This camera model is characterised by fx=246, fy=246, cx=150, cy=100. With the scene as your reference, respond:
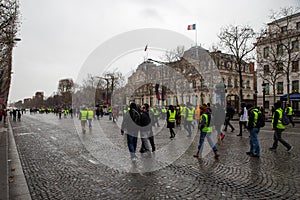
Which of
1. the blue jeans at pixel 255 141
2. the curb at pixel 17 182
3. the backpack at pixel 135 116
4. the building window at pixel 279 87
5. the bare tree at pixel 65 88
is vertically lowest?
the curb at pixel 17 182

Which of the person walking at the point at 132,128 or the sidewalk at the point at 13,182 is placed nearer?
the sidewalk at the point at 13,182

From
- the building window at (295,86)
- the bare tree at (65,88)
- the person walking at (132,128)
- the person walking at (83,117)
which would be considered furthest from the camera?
the bare tree at (65,88)

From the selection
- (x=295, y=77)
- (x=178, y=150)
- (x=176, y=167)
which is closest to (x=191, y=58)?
(x=295, y=77)

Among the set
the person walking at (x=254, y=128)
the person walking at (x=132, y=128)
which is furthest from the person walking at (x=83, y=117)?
the person walking at (x=254, y=128)

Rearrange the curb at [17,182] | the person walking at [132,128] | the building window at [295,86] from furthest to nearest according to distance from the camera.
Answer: the building window at [295,86] < the person walking at [132,128] < the curb at [17,182]

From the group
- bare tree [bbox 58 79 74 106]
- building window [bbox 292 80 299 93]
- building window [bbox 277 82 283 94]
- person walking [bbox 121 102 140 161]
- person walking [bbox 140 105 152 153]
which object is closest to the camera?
person walking [bbox 121 102 140 161]

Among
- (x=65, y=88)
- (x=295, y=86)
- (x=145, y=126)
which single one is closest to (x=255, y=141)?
(x=145, y=126)

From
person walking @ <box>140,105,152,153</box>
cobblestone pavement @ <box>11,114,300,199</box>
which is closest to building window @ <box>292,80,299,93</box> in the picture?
cobblestone pavement @ <box>11,114,300,199</box>

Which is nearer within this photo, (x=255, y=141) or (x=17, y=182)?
(x=17, y=182)

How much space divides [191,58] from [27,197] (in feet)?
114

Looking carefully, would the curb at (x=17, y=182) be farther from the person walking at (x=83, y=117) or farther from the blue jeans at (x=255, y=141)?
the person walking at (x=83, y=117)

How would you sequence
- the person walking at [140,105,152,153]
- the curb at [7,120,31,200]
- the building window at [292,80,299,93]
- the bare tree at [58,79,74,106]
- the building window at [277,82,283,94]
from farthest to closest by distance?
the bare tree at [58,79,74,106] → the building window at [277,82,283,94] → the building window at [292,80,299,93] → the person walking at [140,105,152,153] → the curb at [7,120,31,200]

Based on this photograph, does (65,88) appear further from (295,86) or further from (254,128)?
(254,128)

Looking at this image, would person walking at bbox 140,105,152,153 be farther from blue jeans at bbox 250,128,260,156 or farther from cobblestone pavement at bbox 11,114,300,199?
blue jeans at bbox 250,128,260,156
